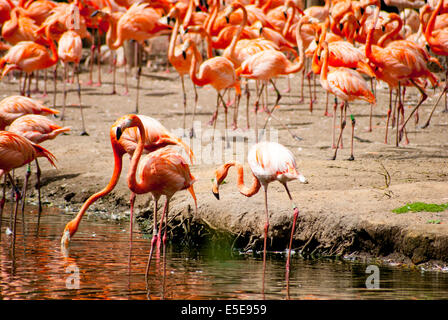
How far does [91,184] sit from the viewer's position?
7195 mm

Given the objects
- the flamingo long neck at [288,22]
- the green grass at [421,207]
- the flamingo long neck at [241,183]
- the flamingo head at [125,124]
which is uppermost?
the flamingo long neck at [288,22]

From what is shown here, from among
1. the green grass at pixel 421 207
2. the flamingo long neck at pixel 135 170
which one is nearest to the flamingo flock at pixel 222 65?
the flamingo long neck at pixel 135 170

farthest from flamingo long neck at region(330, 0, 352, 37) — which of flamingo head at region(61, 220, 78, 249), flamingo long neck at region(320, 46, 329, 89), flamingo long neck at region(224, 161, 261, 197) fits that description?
flamingo head at region(61, 220, 78, 249)

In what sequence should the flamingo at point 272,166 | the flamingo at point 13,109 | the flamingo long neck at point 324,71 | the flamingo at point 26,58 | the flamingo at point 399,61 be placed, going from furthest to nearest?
1. the flamingo at point 26,58
2. the flamingo at point 399,61
3. the flamingo long neck at point 324,71
4. the flamingo at point 13,109
5. the flamingo at point 272,166

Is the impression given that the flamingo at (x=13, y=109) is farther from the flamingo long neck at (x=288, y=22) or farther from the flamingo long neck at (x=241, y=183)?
the flamingo long neck at (x=288, y=22)

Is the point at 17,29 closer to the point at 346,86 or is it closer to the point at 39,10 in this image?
the point at 39,10

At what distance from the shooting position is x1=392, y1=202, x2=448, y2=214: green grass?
17.5ft

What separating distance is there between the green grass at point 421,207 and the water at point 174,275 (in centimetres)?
58

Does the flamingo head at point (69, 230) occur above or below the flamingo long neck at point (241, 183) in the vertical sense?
below

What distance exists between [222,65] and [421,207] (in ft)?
12.7

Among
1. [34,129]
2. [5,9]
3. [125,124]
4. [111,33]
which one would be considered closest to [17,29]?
[5,9]

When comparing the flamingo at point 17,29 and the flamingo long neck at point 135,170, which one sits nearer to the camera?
the flamingo long neck at point 135,170

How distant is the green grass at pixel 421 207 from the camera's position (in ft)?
17.5

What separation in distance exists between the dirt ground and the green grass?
71 millimetres
